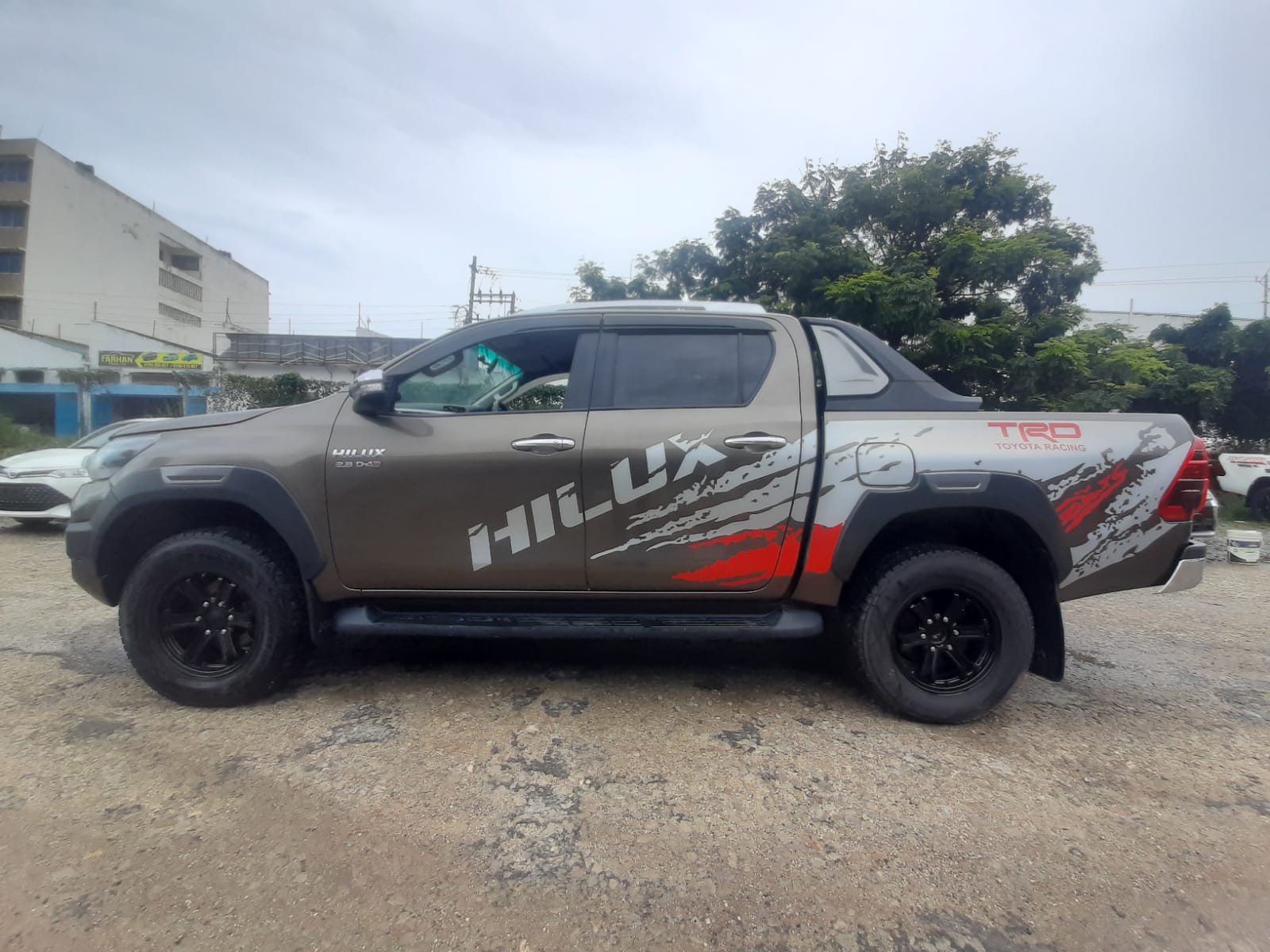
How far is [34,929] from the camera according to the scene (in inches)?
75.0

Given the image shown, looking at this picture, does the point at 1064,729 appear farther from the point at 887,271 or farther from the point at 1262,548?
the point at 887,271

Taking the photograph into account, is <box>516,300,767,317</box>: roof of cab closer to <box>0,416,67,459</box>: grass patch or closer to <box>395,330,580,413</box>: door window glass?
<box>395,330,580,413</box>: door window glass

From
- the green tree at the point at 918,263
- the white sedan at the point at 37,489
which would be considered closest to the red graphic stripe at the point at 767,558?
the white sedan at the point at 37,489

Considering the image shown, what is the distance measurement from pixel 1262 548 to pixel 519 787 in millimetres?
10102

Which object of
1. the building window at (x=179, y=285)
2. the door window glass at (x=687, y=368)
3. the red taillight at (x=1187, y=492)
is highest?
A: the building window at (x=179, y=285)

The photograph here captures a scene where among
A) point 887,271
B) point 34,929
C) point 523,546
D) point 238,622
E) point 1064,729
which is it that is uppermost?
point 887,271

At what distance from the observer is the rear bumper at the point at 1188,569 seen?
120 inches

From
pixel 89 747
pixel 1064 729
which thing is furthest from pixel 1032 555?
pixel 89 747

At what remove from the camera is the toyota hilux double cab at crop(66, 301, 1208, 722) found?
10.0 ft

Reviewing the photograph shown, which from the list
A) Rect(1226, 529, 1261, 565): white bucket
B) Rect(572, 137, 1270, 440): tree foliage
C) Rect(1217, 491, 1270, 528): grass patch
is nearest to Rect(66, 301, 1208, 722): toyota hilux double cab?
Rect(1226, 529, 1261, 565): white bucket

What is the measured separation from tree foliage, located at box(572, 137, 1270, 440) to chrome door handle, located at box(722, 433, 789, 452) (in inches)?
338

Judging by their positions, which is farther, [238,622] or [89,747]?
[238,622]

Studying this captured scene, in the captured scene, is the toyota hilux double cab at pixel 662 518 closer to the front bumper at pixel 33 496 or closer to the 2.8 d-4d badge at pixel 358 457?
the 2.8 d-4d badge at pixel 358 457

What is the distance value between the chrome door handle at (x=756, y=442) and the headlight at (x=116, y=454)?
2616mm
